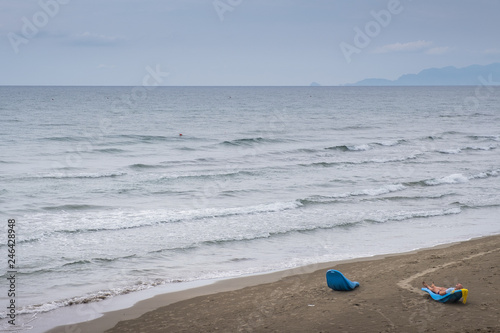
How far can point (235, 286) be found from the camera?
38.1 feet

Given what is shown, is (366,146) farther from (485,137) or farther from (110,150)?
(110,150)

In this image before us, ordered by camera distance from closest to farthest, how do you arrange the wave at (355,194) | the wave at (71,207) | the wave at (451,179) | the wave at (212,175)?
the wave at (71,207)
the wave at (355,194)
the wave at (451,179)
the wave at (212,175)

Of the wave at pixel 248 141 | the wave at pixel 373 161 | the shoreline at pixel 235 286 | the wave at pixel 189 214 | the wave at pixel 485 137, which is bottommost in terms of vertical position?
the shoreline at pixel 235 286

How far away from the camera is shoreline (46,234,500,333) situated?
9.47m

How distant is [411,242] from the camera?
51.2 feet

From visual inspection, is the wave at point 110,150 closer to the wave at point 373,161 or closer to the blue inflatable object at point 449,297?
the wave at point 373,161

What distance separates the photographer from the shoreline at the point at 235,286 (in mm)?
9469

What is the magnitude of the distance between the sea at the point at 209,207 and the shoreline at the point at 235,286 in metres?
0.59

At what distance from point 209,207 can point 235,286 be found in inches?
317

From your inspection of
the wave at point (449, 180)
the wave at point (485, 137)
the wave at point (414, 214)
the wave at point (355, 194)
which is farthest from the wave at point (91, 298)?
the wave at point (485, 137)

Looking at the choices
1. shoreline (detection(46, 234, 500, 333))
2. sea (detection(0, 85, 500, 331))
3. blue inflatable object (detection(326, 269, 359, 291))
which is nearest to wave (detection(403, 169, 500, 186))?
sea (detection(0, 85, 500, 331))

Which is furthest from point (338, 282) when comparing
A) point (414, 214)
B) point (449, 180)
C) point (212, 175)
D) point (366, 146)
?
point (366, 146)

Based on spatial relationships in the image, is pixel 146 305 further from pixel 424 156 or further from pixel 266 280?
pixel 424 156

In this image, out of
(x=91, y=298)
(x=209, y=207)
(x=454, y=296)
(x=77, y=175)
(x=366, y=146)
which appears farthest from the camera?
(x=366, y=146)
